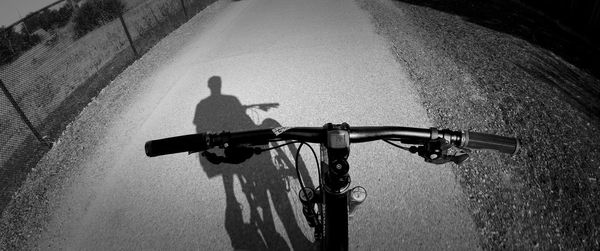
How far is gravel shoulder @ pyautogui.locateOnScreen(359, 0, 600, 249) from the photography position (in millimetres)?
3301

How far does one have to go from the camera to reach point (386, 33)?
819 centimetres

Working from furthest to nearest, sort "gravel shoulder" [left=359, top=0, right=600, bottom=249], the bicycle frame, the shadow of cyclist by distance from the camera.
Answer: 1. the shadow of cyclist
2. "gravel shoulder" [left=359, top=0, right=600, bottom=249]
3. the bicycle frame

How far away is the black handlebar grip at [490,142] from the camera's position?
5.82 feet

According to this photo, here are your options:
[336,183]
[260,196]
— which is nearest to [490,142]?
[336,183]

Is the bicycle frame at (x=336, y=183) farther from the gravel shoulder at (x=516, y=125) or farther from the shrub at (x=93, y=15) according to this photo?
the shrub at (x=93, y=15)

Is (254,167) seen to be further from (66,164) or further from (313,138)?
(66,164)

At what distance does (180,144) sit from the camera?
183 centimetres

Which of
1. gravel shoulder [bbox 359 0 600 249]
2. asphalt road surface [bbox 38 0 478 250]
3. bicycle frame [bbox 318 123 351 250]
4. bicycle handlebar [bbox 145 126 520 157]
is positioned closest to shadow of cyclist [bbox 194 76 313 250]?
asphalt road surface [bbox 38 0 478 250]

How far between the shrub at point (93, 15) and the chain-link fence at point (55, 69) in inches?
2.4

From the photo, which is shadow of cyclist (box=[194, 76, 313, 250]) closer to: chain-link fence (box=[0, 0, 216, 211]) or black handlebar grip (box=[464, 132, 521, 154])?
black handlebar grip (box=[464, 132, 521, 154])

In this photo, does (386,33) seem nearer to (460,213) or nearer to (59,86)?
(460,213)

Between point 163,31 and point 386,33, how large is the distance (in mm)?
8586

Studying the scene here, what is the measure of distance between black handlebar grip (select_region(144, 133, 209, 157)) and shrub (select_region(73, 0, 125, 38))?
16294 mm

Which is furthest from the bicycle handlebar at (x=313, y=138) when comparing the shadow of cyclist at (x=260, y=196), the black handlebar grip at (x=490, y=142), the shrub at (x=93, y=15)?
the shrub at (x=93, y=15)
